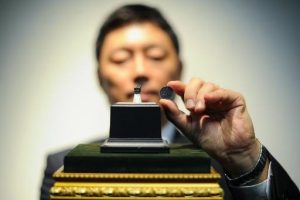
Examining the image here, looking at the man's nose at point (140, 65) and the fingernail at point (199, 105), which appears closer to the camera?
the fingernail at point (199, 105)

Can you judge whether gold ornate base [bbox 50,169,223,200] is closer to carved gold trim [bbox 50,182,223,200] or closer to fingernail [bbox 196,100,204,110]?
carved gold trim [bbox 50,182,223,200]

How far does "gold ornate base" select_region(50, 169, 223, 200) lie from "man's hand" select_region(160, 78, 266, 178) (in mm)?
307

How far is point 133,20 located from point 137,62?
295mm

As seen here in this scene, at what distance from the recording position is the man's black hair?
1.79 m

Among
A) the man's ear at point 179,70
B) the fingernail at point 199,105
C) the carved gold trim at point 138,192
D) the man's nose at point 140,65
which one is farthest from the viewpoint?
the man's ear at point 179,70

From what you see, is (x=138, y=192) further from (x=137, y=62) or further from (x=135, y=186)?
(x=137, y=62)

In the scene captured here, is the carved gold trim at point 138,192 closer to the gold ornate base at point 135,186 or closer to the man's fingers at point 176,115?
the gold ornate base at point 135,186

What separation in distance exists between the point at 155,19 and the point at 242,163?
1065 mm

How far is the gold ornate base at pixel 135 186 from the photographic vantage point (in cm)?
66

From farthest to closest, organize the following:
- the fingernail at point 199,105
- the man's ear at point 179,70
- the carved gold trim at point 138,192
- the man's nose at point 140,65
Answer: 1. the man's ear at point 179,70
2. the man's nose at point 140,65
3. the fingernail at point 199,105
4. the carved gold trim at point 138,192

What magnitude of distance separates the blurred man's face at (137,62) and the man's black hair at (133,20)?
0.10 feet

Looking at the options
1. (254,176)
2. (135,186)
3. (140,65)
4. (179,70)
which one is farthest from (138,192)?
(179,70)

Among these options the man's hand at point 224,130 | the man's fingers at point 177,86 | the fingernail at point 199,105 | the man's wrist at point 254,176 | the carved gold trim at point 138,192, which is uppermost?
the man's fingers at point 177,86

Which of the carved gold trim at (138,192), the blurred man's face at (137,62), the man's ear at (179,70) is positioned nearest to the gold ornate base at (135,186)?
the carved gold trim at (138,192)
